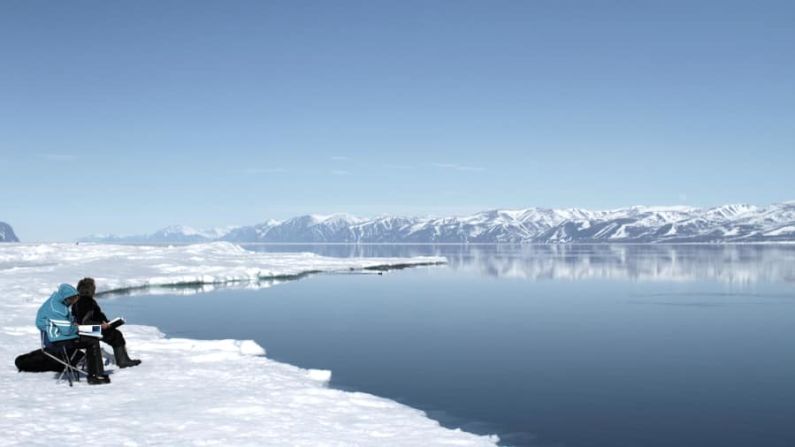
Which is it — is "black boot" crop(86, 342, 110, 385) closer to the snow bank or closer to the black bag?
the snow bank

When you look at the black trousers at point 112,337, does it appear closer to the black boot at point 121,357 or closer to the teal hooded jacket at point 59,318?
the black boot at point 121,357

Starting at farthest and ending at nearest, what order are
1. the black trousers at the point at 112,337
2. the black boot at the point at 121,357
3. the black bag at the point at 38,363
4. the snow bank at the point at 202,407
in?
the black boot at the point at 121,357, the black trousers at the point at 112,337, the black bag at the point at 38,363, the snow bank at the point at 202,407

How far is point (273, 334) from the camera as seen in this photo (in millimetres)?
27312

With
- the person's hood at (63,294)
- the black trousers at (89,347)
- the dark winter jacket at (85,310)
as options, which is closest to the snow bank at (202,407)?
the black trousers at (89,347)

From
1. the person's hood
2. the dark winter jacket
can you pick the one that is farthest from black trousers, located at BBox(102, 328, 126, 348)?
the person's hood

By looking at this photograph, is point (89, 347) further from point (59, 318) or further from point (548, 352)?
point (548, 352)

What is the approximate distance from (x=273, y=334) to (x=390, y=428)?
16.5 metres

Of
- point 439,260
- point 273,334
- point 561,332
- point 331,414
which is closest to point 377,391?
point 331,414

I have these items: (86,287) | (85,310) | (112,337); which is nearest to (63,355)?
(85,310)

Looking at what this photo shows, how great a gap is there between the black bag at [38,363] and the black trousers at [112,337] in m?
1.12

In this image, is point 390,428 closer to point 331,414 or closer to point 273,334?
point 331,414

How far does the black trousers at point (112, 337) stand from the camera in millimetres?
15375

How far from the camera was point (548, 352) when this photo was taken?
74.9ft

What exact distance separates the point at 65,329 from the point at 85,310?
22.5 inches
